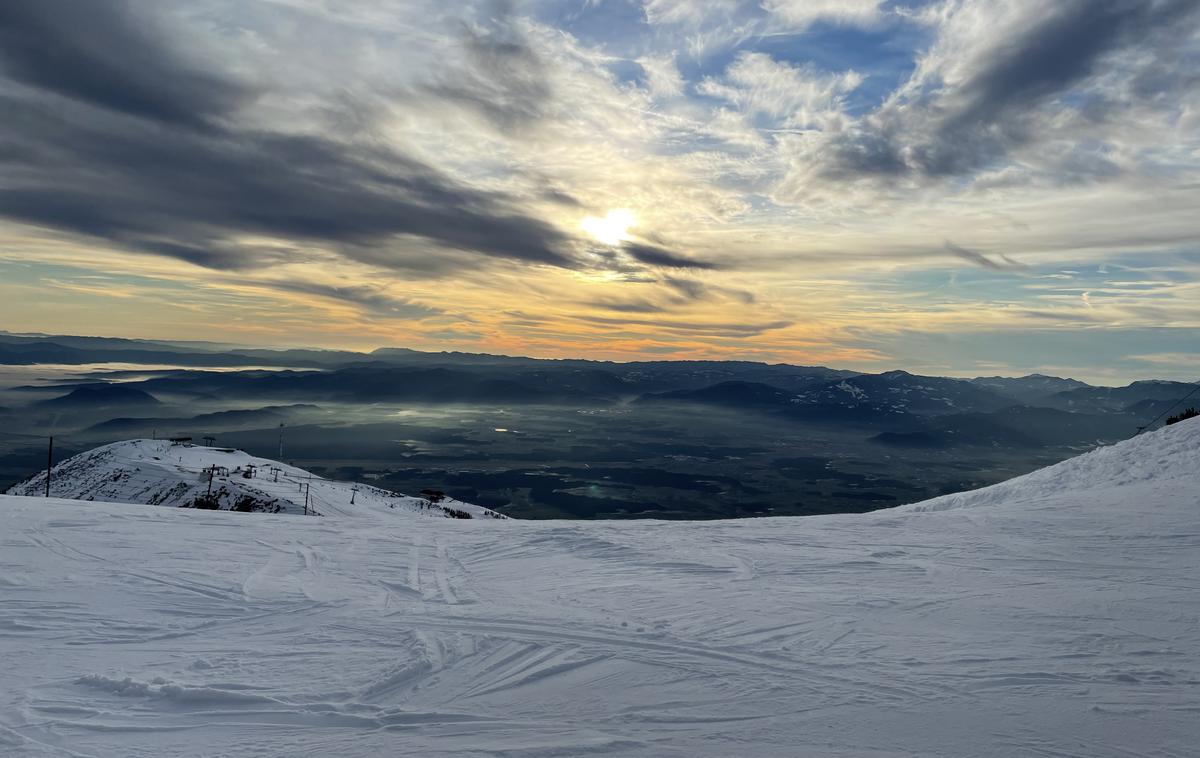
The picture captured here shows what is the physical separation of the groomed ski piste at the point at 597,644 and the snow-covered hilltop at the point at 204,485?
45149 mm

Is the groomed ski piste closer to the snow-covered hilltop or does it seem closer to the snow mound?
the snow mound

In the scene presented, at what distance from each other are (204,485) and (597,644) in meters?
69.0

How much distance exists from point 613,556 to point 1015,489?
1681 centimetres

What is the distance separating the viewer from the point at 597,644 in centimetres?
753

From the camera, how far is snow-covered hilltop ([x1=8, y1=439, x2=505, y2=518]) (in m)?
56.4

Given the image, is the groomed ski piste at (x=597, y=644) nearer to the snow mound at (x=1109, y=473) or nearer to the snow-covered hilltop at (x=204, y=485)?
the snow mound at (x=1109, y=473)

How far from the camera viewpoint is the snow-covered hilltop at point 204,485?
2219 inches

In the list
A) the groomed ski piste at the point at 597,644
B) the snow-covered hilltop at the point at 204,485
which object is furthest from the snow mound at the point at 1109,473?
the snow-covered hilltop at the point at 204,485

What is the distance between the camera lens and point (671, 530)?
15.4 meters

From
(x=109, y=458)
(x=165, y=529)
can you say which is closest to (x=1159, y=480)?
(x=165, y=529)

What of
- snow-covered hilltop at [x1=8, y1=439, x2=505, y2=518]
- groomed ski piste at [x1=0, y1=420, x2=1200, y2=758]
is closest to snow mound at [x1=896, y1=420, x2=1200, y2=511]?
groomed ski piste at [x1=0, y1=420, x2=1200, y2=758]

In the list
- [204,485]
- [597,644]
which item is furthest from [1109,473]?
[204,485]

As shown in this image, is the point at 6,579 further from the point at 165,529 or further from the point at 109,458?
the point at 109,458

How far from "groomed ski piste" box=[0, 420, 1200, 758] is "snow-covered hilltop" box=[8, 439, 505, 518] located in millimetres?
45149
